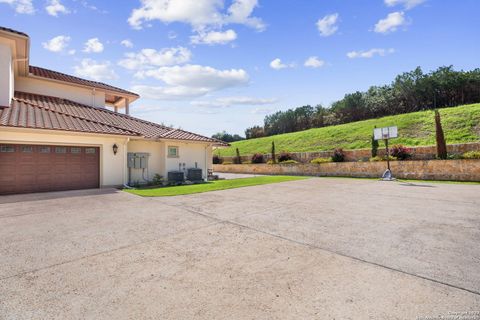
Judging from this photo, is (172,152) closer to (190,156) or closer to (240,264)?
(190,156)

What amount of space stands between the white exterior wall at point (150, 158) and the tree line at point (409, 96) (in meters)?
35.6

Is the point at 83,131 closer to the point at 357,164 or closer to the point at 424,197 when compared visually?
the point at 424,197

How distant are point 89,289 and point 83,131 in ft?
36.4

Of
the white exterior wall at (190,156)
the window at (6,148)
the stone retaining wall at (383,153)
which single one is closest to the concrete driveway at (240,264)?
the window at (6,148)

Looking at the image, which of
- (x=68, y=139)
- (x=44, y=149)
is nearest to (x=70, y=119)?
(x=68, y=139)

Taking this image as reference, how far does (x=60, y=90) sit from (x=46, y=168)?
7931 millimetres

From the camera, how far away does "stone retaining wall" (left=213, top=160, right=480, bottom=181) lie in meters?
15.2

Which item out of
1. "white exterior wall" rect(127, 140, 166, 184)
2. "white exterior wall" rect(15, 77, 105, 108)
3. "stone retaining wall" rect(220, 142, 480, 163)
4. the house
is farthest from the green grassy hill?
"white exterior wall" rect(15, 77, 105, 108)

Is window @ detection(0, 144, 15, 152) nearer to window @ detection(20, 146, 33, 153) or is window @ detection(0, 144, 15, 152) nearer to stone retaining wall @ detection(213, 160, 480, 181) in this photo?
window @ detection(20, 146, 33, 153)

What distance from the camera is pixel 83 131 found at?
12250mm

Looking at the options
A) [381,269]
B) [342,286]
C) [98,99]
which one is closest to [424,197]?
[381,269]

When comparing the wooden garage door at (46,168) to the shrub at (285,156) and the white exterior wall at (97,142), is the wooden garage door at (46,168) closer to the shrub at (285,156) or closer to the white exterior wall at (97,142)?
the white exterior wall at (97,142)

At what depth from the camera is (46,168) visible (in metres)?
11.9

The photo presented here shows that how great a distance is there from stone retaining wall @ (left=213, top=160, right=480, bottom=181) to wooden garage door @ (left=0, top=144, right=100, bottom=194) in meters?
16.5
